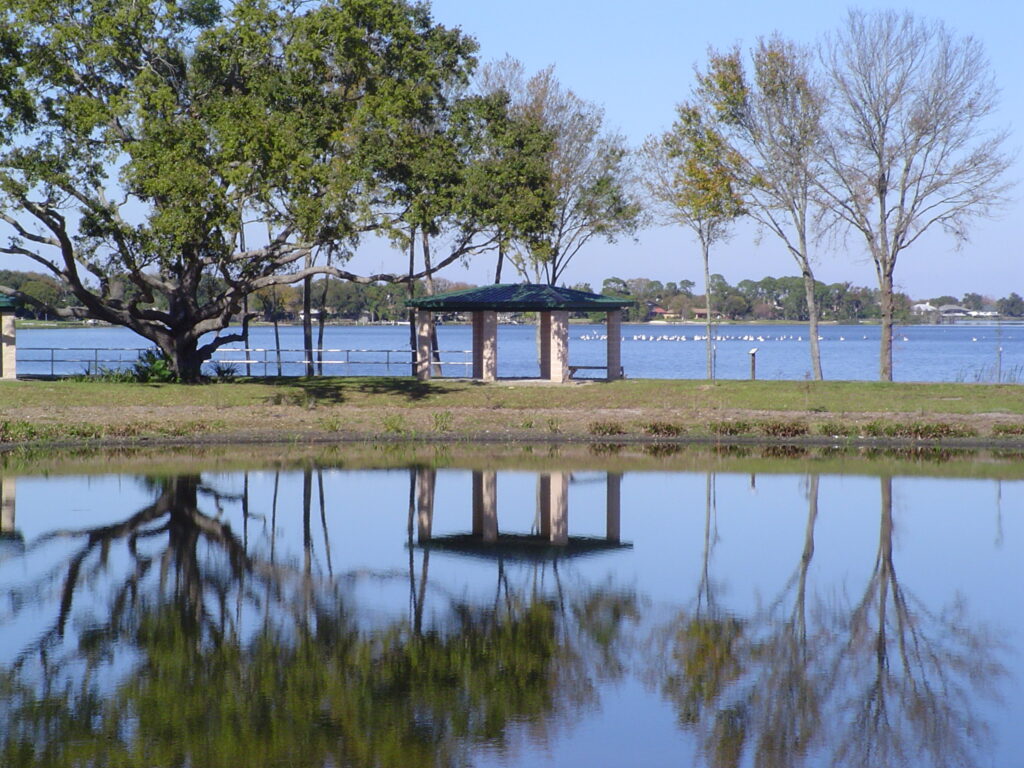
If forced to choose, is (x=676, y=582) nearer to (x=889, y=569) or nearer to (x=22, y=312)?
(x=889, y=569)

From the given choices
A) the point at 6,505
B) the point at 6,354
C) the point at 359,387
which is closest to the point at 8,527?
the point at 6,505

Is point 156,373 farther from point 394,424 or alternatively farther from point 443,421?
point 443,421

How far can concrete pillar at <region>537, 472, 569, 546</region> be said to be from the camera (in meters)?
19.0

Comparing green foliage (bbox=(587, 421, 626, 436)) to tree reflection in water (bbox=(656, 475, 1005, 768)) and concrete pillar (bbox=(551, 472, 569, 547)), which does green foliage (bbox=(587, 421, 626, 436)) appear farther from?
tree reflection in water (bbox=(656, 475, 1005, 768))

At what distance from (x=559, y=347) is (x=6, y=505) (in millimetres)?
21531

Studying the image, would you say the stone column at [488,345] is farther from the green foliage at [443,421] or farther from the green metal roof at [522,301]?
the green foliage at [443,421]

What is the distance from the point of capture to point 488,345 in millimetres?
41219

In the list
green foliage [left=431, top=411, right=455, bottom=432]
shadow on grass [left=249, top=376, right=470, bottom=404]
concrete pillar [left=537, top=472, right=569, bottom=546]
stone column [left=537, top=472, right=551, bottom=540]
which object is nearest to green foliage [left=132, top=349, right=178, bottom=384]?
shadow on grass [left=249, top=376, right=470, bottom=404]

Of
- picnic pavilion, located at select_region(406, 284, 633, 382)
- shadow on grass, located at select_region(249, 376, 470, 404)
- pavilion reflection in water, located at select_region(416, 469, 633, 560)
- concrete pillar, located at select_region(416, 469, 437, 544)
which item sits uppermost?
picnic pavilion, located at select_region(406, 284, 633, 382)

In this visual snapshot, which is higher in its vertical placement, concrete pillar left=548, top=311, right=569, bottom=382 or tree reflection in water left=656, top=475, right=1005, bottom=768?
concrete pillar left=548, top=311, right=569, bottom=382

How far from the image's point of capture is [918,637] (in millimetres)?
13062

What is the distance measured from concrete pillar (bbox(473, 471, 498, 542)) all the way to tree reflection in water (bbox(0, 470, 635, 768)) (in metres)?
3.33

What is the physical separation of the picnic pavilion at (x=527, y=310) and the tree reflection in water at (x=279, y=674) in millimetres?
24047

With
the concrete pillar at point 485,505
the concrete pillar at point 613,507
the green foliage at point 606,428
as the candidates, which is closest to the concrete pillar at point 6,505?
the concrete pillar at point 485,505
